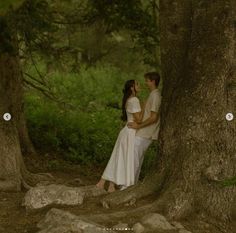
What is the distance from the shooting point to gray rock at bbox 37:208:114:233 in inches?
256

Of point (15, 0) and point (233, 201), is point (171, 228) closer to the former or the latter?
point (233, 201)

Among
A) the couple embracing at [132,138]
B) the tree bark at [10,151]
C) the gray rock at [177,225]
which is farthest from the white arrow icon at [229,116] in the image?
the tree bark at [10,151]

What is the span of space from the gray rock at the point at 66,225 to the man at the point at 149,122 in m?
2.29

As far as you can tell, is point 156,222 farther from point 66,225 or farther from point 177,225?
point 66,225

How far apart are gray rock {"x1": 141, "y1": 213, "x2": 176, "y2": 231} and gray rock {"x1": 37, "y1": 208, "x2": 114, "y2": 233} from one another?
58cm

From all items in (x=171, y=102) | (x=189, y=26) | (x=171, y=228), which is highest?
(x=189, y=26)

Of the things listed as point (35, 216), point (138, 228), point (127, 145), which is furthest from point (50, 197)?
point (127, 145)

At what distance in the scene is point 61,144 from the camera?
13.4 m

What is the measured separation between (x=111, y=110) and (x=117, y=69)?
7187 mm

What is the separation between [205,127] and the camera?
7.43m

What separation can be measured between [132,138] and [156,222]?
2.20 meters

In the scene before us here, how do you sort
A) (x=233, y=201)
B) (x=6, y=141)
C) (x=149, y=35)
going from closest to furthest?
1. (x=233, y=201)
2. (x=6, y=141)
3. (x=149, y=35)

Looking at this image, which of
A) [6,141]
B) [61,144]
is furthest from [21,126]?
[6,141]

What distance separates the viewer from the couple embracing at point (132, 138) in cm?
890
